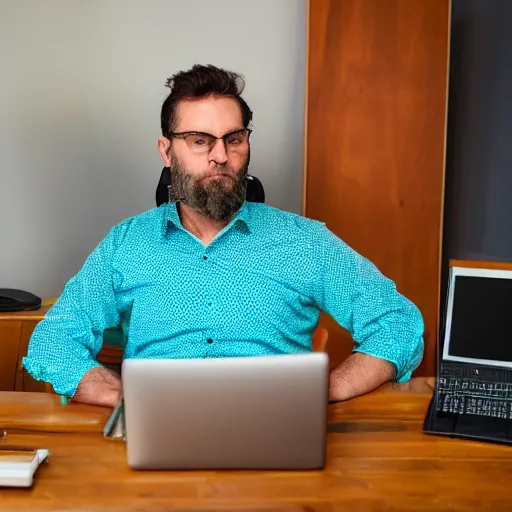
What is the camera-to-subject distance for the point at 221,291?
198 centimetres

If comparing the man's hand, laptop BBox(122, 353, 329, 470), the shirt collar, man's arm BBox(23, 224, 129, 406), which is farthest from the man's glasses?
laptop BBox(122, 353, 329, 470)

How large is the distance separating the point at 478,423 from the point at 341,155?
6.35ft

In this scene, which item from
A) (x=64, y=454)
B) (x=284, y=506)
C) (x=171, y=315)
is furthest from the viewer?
(x=171, y=315)

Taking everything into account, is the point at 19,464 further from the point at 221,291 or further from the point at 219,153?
the point at 219,153

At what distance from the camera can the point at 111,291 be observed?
6.68 feet

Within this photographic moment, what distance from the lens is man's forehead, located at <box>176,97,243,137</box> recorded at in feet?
6.61

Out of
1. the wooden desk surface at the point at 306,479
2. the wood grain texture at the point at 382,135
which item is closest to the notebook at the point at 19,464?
the wooden desk surface at the point at 306,479

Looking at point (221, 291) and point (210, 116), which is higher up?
point (210, 116)

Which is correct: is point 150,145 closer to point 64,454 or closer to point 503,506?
point 64,454

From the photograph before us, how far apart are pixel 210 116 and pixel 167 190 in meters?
0.32

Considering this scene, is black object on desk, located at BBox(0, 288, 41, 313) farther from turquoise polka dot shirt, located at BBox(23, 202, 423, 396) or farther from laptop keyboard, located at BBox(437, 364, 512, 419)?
laptop keyboard, located at BBox(437, 364, 512, 419)

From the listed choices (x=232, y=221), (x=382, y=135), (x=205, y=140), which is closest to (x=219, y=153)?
(x=205, y=140)

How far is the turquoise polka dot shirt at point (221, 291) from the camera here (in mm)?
1967

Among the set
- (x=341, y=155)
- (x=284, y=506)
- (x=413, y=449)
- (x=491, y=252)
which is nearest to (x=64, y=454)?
(x=284, y=506)
